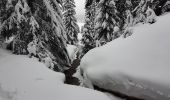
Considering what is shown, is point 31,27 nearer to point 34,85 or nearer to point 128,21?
point 34,85

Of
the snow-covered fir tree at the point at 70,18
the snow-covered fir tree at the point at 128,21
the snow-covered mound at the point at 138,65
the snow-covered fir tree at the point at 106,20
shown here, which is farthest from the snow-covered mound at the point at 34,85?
the snow-covered fir tree at the point at 70,18

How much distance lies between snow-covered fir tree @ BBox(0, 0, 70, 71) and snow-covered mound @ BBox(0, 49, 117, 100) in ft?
6.61

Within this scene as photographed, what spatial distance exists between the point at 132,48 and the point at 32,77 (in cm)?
306

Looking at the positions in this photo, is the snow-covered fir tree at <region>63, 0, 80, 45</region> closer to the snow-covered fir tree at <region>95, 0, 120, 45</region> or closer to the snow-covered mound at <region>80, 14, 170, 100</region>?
the snow-covered fir tree at <region>95, 0, 120, 45</region>

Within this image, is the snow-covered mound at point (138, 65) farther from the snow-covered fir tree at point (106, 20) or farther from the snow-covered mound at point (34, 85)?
the snow-covered fir tree at point (106, 20)

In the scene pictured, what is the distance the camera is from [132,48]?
583 centimetres

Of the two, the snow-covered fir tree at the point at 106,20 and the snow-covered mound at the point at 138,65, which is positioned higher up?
the snow-covered fir tree at the point at 106,20

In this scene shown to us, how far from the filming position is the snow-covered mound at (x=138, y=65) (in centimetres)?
461

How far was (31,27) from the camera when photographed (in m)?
9.24

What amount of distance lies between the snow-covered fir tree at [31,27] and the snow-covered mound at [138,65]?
10.9 ft

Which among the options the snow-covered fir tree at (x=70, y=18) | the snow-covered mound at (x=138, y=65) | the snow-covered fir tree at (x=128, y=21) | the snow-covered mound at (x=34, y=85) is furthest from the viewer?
the snow-covered fir tree at (x=70, y=18)

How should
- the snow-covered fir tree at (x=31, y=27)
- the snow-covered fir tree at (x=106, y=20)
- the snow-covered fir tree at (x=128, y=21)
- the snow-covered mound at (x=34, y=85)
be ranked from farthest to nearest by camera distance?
the snow-covered fir tree at (x=106, y=20), the snow-covered fir tree at (x=31, y=27), the snow-covered fir tree at (x=128, y=21), the snow-covered mound at (x=34, y=85)

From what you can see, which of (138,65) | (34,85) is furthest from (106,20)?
(34,85)

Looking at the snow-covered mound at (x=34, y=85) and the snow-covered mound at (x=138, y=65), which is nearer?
the snow-covered mound at (x=138, y=65)
